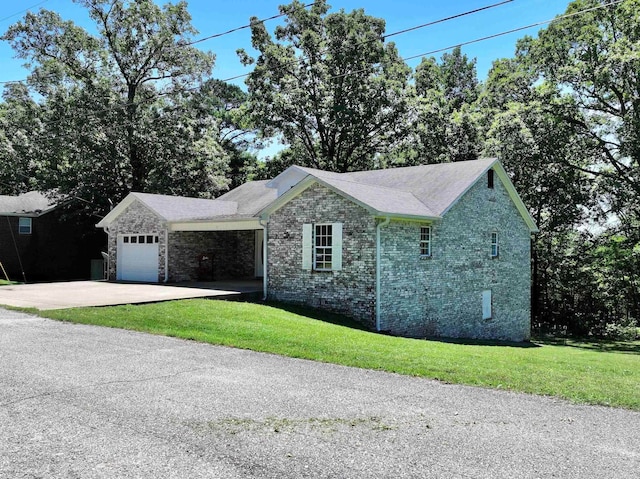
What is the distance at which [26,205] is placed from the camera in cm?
2978

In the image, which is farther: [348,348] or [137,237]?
[137,237]

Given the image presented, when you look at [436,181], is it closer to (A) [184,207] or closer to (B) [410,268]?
(B) [410,268]

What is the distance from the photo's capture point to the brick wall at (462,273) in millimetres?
15930

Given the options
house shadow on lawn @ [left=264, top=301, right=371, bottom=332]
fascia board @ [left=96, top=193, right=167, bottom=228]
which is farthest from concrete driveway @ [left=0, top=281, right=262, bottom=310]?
fascia board @ [left=96, top=193, right=167, bottom=228]

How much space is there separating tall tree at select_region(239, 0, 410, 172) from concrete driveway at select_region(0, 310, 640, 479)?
2769 centimetres

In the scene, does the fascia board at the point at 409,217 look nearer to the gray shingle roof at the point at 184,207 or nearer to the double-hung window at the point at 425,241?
the double-hung window at the point at 425,241

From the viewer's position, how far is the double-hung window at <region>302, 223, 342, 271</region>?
16.1m

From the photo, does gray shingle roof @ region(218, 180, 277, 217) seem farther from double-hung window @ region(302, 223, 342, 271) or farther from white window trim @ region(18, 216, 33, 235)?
white window trim @ region(18, 216, 33, 235)

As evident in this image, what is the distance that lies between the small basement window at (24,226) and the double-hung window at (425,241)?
2190 centimetres

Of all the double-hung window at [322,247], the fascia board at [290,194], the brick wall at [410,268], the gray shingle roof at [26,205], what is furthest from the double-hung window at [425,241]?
the gray shingle roof at [26,205]

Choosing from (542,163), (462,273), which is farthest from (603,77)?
(462,273)

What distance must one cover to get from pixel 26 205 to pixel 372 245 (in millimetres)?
22256

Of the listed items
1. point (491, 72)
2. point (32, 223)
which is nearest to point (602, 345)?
point (491, 72)

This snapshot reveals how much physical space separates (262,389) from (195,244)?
16580 millimetres
